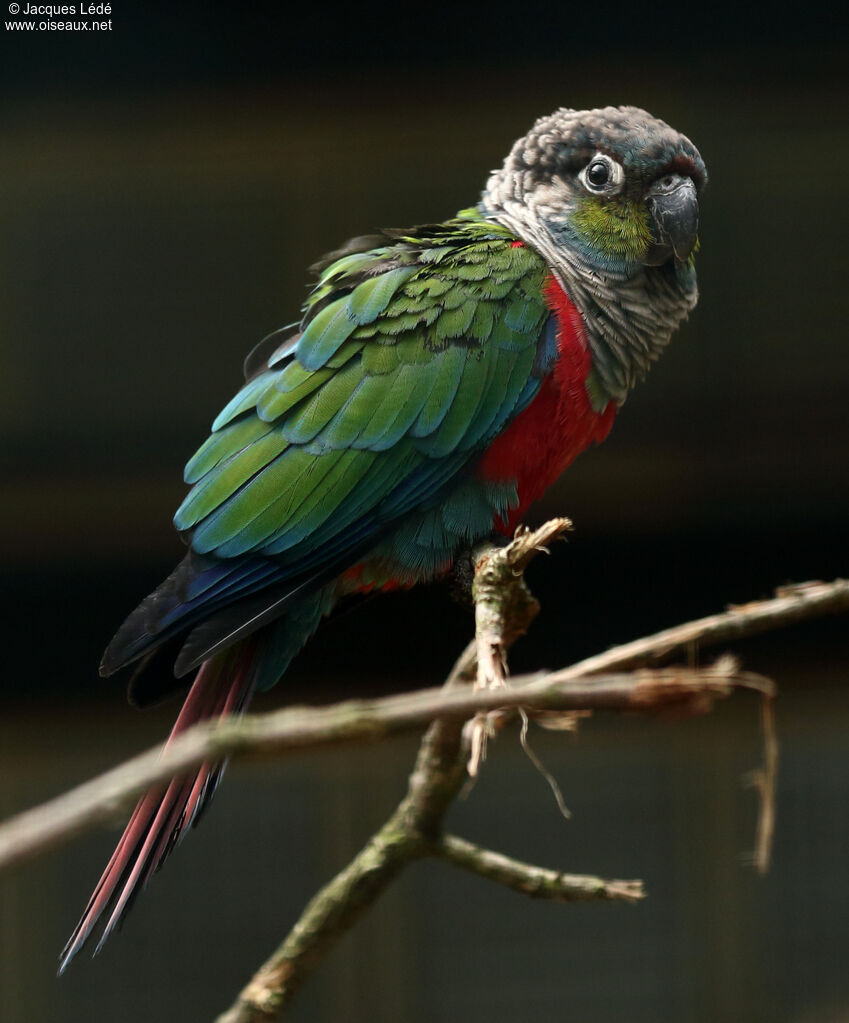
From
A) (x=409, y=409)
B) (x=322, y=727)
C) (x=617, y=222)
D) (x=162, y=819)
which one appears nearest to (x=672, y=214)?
(x=617, y=222)

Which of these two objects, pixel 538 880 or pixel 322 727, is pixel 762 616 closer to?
pixel 322 727

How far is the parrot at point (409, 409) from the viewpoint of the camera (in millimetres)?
1108

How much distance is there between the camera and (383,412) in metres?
1.19

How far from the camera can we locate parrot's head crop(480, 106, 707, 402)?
4.25 ft

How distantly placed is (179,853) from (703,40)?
69.2 inches

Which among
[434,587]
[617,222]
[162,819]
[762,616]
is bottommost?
[434,587]

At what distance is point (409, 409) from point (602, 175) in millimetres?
368

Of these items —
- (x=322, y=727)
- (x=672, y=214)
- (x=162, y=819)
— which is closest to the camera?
(x=322, y=727)

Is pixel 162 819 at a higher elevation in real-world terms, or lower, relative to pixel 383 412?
lower

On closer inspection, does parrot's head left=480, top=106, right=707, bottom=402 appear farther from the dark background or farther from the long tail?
the dark background

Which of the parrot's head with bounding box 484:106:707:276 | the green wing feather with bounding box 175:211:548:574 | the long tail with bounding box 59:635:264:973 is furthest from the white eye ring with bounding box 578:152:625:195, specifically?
the long tail with bounding box 59:635:264:973

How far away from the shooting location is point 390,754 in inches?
90.7

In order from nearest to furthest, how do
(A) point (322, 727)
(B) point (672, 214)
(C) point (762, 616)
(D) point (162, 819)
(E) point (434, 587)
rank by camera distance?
1. (A) point (322, 727)
2. (C) point (762, 616)
3. (D) point (162, 819)
4. (B) point (672, 214)
5. (E) point (434, 587)

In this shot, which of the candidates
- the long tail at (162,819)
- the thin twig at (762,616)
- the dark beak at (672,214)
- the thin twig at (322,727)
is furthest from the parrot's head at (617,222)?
the thin twig at (322,727)
